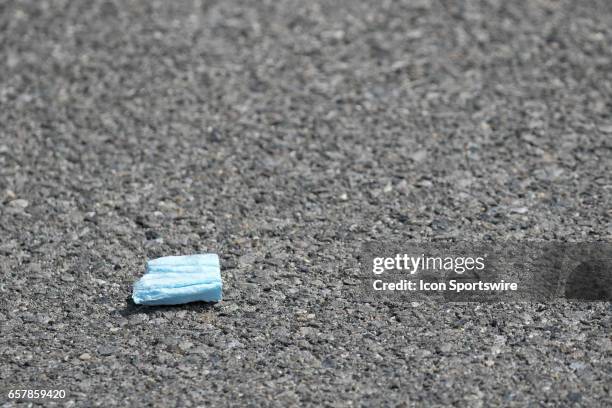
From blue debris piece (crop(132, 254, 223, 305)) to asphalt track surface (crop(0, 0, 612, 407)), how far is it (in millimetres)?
50

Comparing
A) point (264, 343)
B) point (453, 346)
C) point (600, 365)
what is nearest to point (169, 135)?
point (264, 343)

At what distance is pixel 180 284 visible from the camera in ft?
12.0

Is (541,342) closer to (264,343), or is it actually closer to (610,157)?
(264,343)

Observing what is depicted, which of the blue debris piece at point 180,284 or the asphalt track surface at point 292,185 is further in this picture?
the blue debris piece at point 180,284

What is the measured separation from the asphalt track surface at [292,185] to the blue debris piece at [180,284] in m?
0.05

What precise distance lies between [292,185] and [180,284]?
3.03 feet

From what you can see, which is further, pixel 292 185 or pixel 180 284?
pixel 292 185

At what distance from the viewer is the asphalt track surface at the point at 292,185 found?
331cm

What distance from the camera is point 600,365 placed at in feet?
10.7

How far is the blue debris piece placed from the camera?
3627mm

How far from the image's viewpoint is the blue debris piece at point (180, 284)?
3.63 m

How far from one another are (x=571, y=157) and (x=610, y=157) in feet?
0.58

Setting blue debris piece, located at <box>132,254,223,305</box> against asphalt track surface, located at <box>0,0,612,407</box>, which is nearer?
asphalt track surface, located at <box>0,0,612,407</box>

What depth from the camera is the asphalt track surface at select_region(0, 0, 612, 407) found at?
331 centimetres
